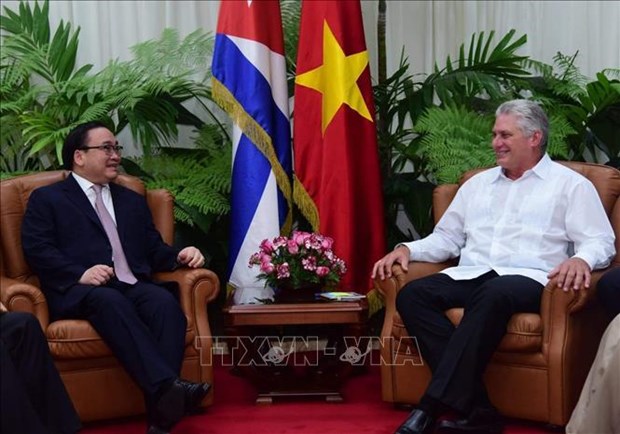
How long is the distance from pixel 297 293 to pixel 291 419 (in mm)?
517

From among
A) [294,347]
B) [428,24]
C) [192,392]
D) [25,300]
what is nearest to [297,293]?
[294,347]

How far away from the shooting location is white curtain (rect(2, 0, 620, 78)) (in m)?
5.29

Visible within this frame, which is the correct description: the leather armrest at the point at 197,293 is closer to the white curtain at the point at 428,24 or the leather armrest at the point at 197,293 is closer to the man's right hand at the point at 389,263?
the man's right hand at the point at 389,263

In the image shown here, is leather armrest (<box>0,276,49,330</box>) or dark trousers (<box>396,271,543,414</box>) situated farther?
leather armrest (<box>0,276,49,330</box>)

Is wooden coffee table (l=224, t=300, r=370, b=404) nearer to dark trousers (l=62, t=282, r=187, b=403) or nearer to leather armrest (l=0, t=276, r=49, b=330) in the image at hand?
dark trousers (l=62, t=282, r=187, b=403)

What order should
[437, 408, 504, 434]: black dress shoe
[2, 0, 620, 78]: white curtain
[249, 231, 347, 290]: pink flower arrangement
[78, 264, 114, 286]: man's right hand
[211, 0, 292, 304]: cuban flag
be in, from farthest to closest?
[2, 0, 620, 78]: white curtain → [211, 0, 292, 304]: cuban flag → [249, 231, 347, 290]: pink flower arrangement → [78, 264, 114, 286]: man's right hand → [437, 408, 504, 434]: black dress shoe

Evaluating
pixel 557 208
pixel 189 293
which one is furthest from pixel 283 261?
pixel 557 208

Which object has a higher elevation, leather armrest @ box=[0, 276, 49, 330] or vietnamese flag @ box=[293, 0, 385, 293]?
vietnamese flag @ box=[293, 0, 385, 293]

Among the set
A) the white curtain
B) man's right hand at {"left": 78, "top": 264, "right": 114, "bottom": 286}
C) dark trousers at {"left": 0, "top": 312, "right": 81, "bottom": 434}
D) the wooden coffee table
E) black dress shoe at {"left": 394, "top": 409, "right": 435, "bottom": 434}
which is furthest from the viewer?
the white curtain

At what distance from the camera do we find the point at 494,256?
375cm

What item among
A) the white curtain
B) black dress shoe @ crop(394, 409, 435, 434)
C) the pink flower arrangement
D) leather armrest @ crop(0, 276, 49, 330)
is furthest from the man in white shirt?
the white curtain

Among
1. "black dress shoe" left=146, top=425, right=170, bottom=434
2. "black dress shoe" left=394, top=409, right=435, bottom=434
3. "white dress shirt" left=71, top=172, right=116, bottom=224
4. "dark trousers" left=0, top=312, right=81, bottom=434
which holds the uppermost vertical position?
"white dress shirt" left=71, top=172, right=116, bottom=224

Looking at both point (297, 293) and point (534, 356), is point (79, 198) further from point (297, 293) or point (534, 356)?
point (534, 356)

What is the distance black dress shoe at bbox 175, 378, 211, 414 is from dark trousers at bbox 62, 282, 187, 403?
0.05m
